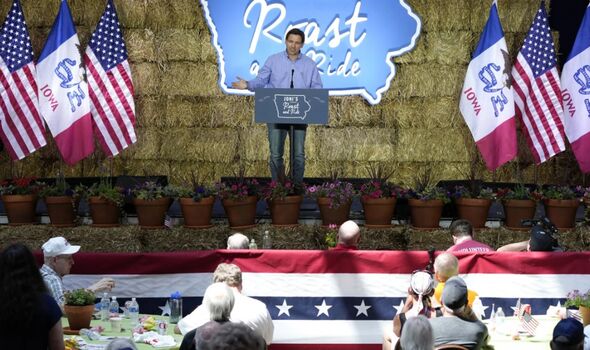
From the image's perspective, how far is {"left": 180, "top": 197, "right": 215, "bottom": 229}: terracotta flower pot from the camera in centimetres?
1050

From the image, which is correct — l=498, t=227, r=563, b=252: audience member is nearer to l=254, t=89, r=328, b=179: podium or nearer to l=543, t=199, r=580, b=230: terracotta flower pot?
l=543, t=199, r=580, b=230: terracotta flower pot

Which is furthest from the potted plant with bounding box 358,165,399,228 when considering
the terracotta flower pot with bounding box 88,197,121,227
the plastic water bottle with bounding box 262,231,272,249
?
the terracotta flower pot with bounding box 88,197,121,227

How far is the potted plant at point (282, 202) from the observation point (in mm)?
10516

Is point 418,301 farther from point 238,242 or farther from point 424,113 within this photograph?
point 424,113

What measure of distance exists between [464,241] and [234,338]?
16.9 feet

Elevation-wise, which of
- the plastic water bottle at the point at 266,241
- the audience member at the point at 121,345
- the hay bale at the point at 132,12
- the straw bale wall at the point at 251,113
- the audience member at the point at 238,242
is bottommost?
the plastic water bottle at the point at 266,241

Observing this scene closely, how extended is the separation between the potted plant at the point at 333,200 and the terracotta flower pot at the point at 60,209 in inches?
99.2

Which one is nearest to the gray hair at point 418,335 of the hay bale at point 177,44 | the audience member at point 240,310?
the audience member at point 240,310

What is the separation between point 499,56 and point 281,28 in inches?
120

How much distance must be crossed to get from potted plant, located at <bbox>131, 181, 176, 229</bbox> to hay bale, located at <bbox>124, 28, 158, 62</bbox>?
371 cm

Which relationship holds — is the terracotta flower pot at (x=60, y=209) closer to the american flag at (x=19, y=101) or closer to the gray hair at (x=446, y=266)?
the american flag at (x=19, y=101)

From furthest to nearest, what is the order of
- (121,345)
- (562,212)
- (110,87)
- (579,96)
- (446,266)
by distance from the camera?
(110,87) → (579,96) → (562,212) → (446,266) → (121,345)

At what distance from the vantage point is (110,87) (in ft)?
42.3

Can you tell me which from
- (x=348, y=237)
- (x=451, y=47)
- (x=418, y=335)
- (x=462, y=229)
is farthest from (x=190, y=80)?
(x=418, y=335)
